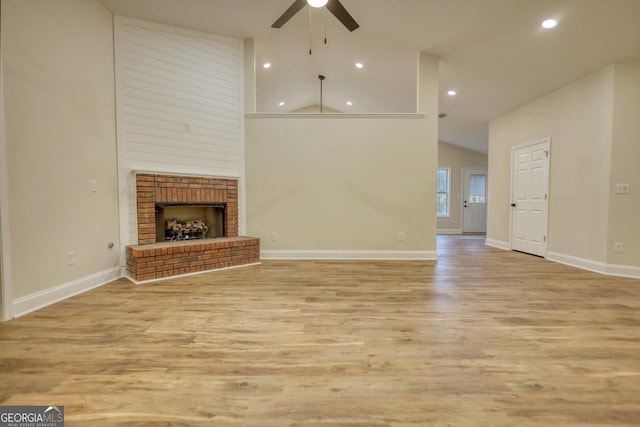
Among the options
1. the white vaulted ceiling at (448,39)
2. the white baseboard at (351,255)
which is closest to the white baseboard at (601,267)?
the white baseboard at (351,255)

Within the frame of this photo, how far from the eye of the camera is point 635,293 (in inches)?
112

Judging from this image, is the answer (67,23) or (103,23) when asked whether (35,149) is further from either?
(103,23)

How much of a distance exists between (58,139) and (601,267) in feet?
Answer: 21.0

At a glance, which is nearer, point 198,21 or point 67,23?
point 67,23

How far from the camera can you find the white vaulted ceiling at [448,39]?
10.1ft

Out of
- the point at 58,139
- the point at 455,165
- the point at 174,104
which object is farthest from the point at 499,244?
the point at 58,139

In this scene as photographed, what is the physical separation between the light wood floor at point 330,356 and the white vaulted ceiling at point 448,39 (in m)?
2.89

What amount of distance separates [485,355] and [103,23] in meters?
4.88

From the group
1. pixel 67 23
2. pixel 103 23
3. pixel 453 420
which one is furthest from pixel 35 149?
pixel 453 420

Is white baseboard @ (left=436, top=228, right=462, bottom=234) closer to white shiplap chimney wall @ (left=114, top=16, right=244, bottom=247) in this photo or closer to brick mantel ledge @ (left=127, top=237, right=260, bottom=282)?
brick mantel ledge @ (left=127, top=237, right=260, bottom=282)

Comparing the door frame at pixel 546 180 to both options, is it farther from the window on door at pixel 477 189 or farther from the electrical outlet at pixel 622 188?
the window on door at pixel 477 189

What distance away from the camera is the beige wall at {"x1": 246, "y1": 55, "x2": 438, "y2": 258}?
4.34m

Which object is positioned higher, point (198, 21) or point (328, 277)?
point (198, 21)

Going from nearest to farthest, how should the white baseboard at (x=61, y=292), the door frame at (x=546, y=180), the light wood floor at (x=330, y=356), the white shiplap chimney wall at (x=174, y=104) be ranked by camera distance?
the light wood floor at (x=330, y=356)
the white baseboard at (x=61, y=292)
the white shiplap chimney wall at (x=174, y=104)
the door frame at (x=546, y=180)
